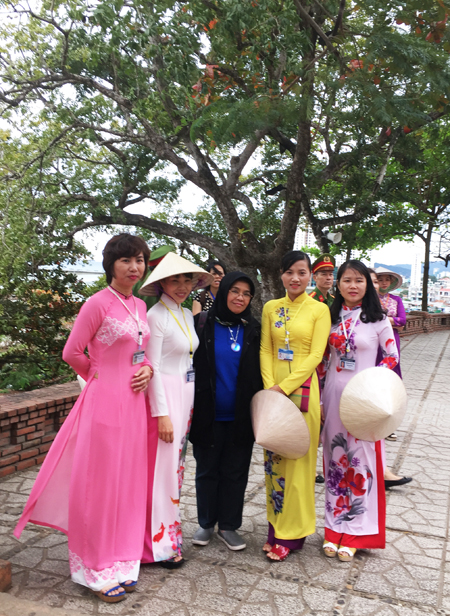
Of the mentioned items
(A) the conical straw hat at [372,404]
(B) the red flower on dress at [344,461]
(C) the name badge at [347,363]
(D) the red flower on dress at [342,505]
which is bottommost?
(D) the red flower on dress at [342,505]

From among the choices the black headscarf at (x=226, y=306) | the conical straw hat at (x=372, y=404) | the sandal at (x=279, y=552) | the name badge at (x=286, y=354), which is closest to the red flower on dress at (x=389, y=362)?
the conical straw hat at (x=372, y=404)

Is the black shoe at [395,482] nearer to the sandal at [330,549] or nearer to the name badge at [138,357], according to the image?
the sandal at [330,549]

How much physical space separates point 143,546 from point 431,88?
4.23 metres

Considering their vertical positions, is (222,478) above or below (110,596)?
above

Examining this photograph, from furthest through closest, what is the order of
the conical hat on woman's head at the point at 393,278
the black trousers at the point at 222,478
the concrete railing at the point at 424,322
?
the concrete railing at the point at 424,322 → the conical hat on woman's head at the point at 393,278 → the black trousers at the point at 222,478

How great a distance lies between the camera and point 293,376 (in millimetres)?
3070

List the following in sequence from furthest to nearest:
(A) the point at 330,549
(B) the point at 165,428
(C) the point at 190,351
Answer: (A) the point at 330,549
(C) the point at 190,351
(B) the point at 165,428

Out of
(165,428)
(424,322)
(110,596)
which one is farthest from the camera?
(424,322)

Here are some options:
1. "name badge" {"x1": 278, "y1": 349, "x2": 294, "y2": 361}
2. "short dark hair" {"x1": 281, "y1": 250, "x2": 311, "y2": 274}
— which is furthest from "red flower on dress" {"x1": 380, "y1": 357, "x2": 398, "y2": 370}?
"short dark hair" {"x1": 281, "y1": 250, "x2": 311, "y2": 274}

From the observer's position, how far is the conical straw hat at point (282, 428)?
2922mm

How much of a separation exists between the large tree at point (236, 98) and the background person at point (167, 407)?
283cm

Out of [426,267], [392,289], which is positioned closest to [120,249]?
[392,289]

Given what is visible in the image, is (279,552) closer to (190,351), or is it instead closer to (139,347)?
(190,351)

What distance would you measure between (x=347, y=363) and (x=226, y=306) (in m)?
0.82
